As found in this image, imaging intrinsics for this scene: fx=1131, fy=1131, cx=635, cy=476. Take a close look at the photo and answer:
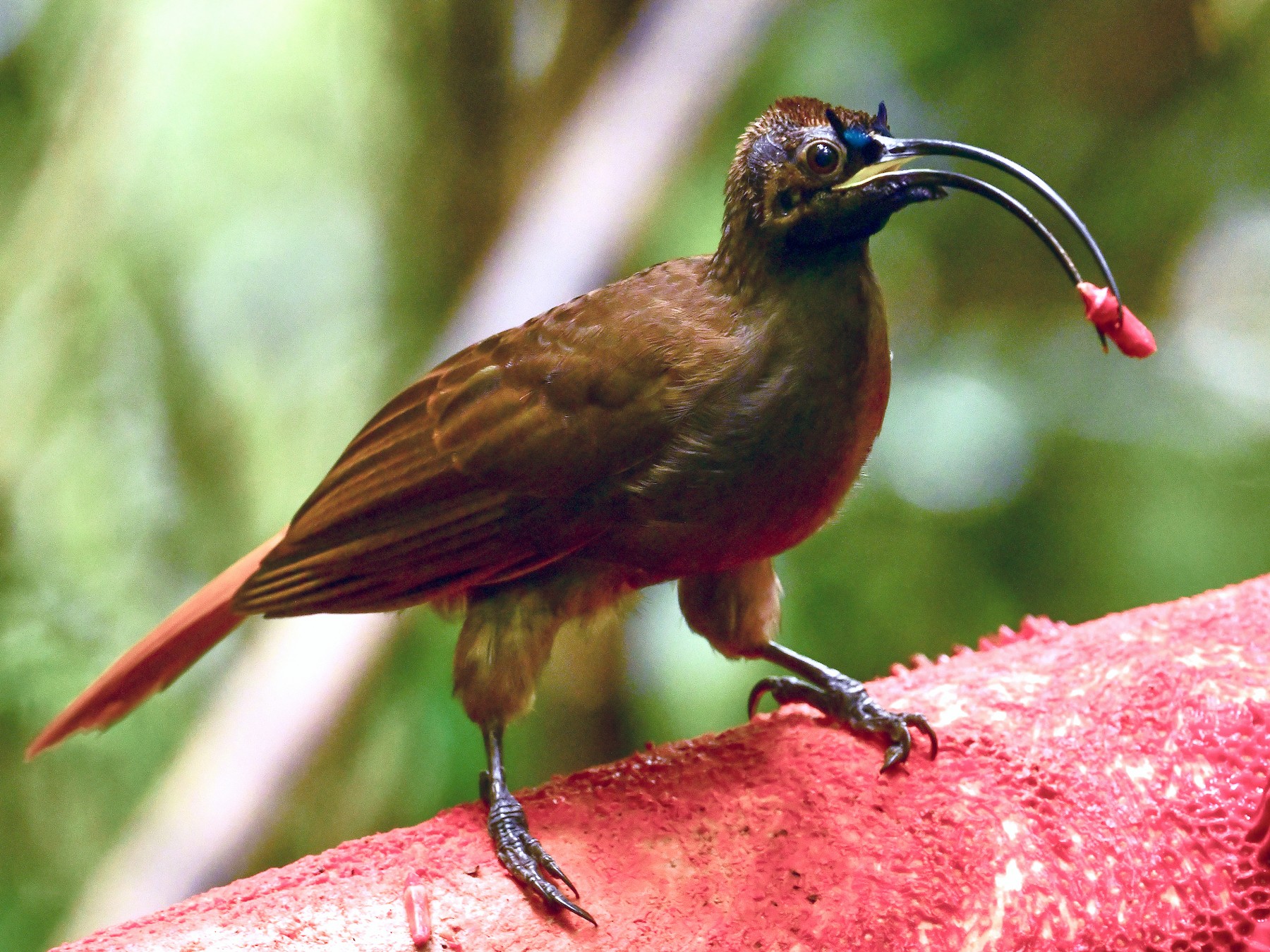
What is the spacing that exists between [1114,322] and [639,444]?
2.02 feet

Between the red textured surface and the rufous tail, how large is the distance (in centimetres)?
57

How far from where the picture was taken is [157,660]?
1893 mm

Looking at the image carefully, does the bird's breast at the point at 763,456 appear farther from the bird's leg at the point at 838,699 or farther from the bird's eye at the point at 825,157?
the bird's leg at the point at 838,699

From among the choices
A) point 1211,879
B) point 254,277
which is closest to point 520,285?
point 254,277

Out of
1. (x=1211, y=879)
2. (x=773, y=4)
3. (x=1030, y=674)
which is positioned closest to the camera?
(x=1211, y=879)

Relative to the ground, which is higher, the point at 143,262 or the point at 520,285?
the point at 143,262

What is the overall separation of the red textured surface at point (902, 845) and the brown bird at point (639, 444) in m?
0.08

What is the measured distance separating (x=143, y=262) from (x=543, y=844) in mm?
2119

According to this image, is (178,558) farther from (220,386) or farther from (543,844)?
(543,844)

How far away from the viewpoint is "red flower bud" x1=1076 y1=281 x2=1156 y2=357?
1.37 m

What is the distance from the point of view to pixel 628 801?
156 centimetres

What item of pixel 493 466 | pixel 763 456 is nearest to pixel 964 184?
pixel 763 456

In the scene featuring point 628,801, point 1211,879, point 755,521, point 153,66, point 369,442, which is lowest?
point 1211,879

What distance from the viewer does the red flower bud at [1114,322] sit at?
1373mm
